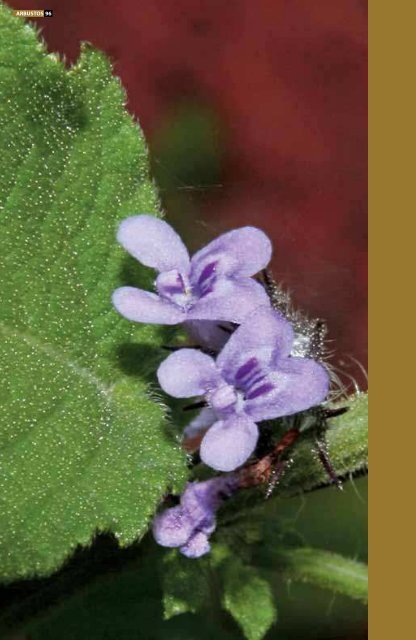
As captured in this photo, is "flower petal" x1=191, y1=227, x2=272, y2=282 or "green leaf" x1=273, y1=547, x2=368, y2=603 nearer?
"flower petal" x1=191, y1=227, x2=272, y2=282

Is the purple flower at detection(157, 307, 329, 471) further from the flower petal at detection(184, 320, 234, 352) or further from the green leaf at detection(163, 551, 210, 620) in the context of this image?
the green leaf at detection(163, 551, 210, 620)

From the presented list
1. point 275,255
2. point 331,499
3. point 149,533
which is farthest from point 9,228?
point 275,255

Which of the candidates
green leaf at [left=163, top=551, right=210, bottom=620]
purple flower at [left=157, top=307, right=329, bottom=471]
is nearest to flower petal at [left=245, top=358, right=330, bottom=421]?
purple flower at [left=157, top=307, right=329, bottom=471]

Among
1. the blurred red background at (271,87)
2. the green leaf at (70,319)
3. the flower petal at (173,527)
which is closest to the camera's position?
the green leaf at (70,319)

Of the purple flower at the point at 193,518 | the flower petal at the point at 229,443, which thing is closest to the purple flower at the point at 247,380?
the flower petal at the point at 229,443

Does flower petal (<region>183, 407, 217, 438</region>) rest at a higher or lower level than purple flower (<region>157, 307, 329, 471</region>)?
lower

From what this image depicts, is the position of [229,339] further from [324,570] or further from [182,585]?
[324,570]

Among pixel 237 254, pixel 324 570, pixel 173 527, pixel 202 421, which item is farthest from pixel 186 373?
pixel 324 570

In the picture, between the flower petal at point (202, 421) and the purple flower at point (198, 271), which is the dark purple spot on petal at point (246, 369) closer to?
the purple flower at point (198, 271)
